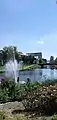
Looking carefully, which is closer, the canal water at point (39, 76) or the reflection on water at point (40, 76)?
the canal water at point (39, 76)

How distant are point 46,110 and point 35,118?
0.92m

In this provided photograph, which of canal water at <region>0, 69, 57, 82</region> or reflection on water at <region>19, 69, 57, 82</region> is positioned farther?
reflection on water at <region>19, 69, 57, 82</region>

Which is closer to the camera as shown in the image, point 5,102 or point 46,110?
point 46,110

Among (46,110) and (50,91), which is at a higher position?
(50,91)

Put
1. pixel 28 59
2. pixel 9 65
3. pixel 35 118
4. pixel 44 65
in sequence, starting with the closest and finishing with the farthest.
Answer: pixel 35 118, pixel 9 65, pixel 28 59, pixel 44 65

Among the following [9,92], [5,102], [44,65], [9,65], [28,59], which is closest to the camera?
[5,102]

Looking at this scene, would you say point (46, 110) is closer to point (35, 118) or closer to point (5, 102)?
point (35, 118)

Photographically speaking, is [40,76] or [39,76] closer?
[40,76]

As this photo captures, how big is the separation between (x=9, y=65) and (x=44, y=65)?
4367 inches

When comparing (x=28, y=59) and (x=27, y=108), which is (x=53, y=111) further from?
(x=28, y=59)

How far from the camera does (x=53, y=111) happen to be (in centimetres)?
998

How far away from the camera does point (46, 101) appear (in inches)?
392

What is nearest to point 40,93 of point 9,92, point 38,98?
point 38,98

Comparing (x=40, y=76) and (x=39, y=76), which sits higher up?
(x=40, y=76)
